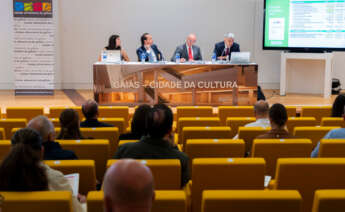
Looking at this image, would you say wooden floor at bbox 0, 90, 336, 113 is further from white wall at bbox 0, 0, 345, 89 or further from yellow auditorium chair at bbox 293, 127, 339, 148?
yellow auditorium chair at bbox 293, 127, 339, 148

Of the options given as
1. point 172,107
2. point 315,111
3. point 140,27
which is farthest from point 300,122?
point 140,27

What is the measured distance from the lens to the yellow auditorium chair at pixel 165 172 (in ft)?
9.37

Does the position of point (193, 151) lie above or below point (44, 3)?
below

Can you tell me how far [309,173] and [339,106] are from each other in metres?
2.70

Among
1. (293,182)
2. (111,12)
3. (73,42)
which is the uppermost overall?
(111,12)

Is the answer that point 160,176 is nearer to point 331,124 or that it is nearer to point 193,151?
point 193,151

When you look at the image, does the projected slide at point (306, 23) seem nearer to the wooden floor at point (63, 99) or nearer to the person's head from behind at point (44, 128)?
the wooden floor at point (63, 99)

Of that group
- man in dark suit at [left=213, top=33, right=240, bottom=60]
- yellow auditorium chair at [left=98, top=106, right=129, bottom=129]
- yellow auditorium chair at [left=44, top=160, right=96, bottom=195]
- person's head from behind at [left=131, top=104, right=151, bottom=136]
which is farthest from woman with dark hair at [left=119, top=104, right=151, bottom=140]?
man in dark suit at [left=213, top=33, right=240, bottom=60]

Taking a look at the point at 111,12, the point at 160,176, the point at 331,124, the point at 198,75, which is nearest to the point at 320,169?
the point at 160,176

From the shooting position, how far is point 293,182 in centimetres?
289

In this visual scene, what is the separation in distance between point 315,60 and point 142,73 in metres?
4.49

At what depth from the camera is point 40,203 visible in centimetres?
218

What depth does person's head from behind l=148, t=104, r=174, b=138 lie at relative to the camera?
329 centimetres

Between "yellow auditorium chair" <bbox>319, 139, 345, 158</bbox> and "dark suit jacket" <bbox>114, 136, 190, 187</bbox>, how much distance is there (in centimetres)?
108
